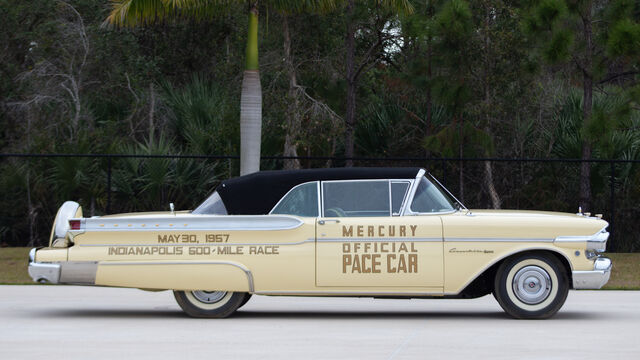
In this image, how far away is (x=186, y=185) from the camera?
73.7 feet

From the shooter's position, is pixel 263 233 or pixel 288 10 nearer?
pixel 263 233

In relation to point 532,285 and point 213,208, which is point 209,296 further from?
point 532,285

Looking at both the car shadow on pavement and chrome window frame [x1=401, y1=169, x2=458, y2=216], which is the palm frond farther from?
chrome window frame [x1=401, y1=169, x2=458, y2=216]

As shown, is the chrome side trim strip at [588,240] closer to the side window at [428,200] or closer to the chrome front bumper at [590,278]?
the chrome front bumper at [590,278]

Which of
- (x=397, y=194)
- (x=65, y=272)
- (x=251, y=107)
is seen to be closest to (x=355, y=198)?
(x=397, y=194)

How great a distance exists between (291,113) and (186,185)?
2768 millimetres

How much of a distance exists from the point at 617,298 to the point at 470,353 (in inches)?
234

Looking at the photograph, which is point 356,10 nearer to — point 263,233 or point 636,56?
point 636,56

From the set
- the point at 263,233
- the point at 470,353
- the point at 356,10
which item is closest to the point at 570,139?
the point at 356,10

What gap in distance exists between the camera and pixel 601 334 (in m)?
10.4

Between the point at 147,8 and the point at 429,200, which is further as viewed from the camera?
the point at 147,8

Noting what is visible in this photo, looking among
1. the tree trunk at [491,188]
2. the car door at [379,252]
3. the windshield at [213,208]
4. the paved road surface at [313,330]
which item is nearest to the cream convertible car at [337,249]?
the car door at [379,252]

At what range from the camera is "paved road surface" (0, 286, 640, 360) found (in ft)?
30.1

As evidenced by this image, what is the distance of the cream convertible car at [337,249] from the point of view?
450 inches
